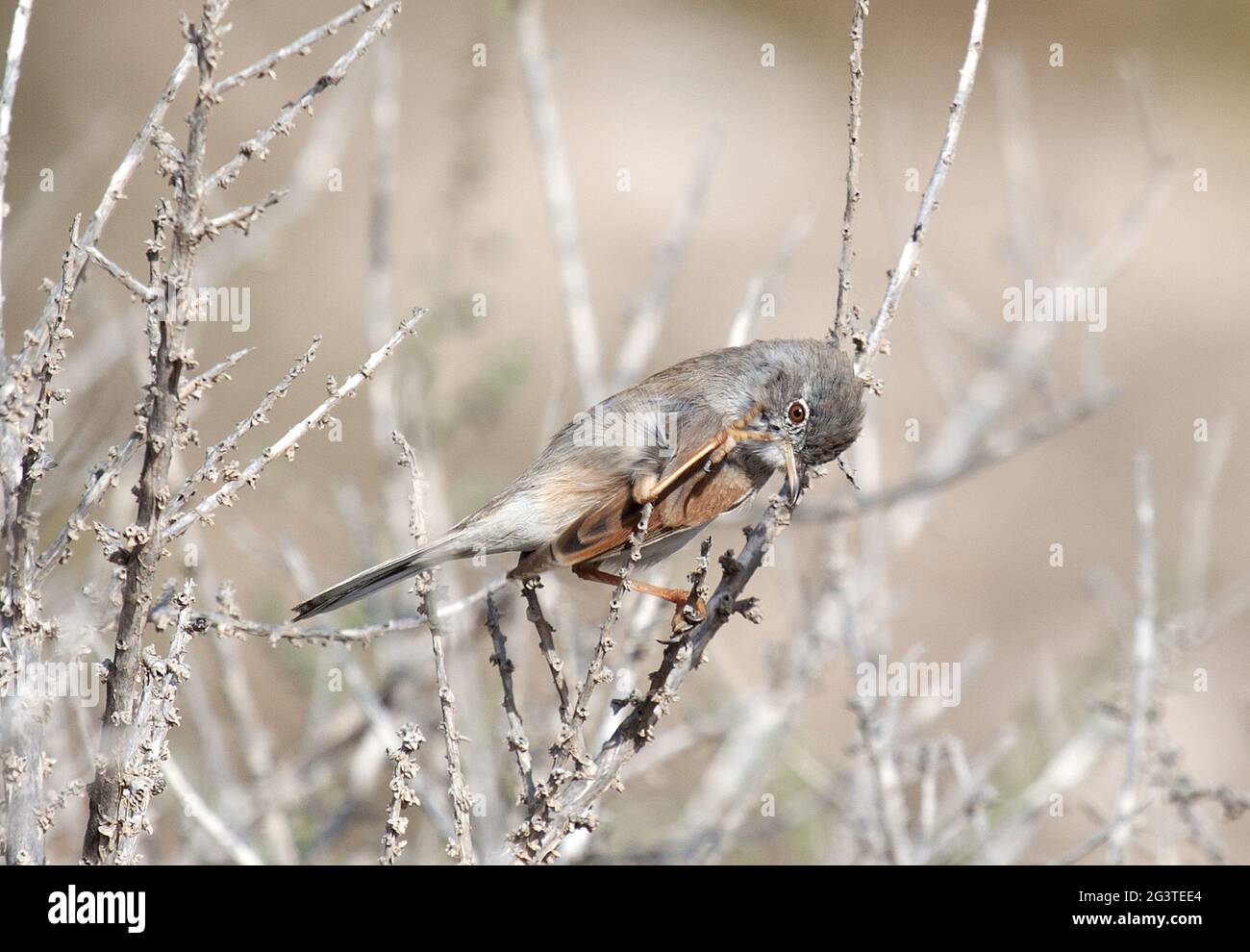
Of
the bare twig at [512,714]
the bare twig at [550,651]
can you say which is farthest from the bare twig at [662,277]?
the bare twig at [512,714]

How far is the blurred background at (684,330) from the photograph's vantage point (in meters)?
5.32

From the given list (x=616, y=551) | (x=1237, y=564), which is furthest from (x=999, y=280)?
(x=616, y=551)

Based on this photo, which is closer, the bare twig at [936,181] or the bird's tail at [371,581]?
the bare twig at [936,181]

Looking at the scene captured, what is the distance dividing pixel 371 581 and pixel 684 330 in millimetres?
9141

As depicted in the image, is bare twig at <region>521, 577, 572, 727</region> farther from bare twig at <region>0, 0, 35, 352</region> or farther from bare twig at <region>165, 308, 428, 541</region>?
bare twig at <region>0, 0, 35, 352</region>

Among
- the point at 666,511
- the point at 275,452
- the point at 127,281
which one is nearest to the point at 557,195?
the point at 666,511

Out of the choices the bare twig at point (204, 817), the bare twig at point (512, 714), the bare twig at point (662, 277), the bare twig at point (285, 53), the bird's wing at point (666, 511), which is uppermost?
the bare twig at point (662, 277)

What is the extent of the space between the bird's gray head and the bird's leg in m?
0.56

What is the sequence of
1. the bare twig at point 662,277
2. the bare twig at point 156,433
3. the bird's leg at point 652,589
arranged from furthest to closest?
the bare twig at point 662,277
the bird's leg at point 652,589
the bare twig at point 156,433

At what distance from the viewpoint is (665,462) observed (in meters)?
4.23

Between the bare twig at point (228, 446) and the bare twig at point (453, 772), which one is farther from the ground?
the bare twig at point (228, 446)

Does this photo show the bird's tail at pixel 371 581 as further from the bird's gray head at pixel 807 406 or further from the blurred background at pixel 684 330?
the bird's gray head at pixel 807 406

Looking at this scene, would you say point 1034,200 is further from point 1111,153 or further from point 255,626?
point 1111,153

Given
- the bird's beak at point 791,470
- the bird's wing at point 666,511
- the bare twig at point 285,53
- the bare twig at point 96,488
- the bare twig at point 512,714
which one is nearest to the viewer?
the bare twig at point 285,53
